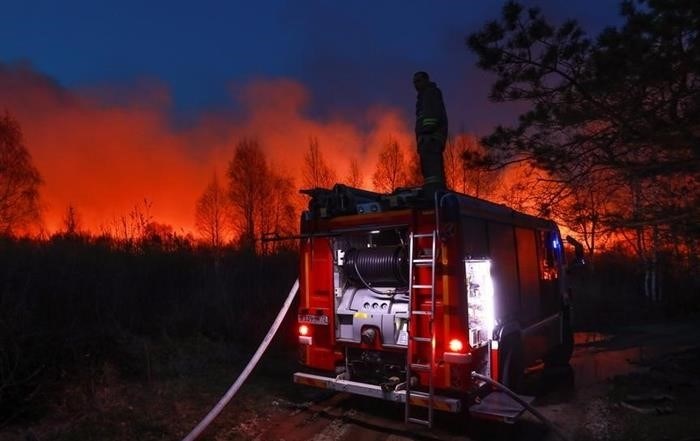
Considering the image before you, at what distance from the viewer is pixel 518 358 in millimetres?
7328

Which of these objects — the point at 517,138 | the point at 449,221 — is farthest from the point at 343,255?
the point at 517,138

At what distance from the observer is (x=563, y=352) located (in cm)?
1045

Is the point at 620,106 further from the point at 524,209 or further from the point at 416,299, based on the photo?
the point at 416,299

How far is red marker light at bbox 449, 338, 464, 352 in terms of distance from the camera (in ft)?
19.4

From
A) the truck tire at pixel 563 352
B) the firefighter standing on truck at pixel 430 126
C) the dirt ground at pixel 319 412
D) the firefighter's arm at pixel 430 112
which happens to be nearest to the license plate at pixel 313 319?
the dirt ground at pixel 319 412

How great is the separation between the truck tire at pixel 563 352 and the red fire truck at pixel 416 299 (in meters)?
2.34

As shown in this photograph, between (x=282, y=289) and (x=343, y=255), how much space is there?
5.90 meters

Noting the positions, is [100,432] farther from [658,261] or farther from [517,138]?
[658,261]

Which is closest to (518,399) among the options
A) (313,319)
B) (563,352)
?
(313,319)

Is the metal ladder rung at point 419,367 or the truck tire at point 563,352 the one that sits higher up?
the metal ladder rung at point 419,367

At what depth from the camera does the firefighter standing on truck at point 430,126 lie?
26.0 feet

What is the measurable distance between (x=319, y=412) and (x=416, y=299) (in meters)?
2.29

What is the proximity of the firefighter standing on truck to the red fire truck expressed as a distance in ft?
3.17

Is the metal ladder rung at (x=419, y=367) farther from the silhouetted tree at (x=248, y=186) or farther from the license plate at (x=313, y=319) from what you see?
the silhouetted tree at (x=248, y=186)
